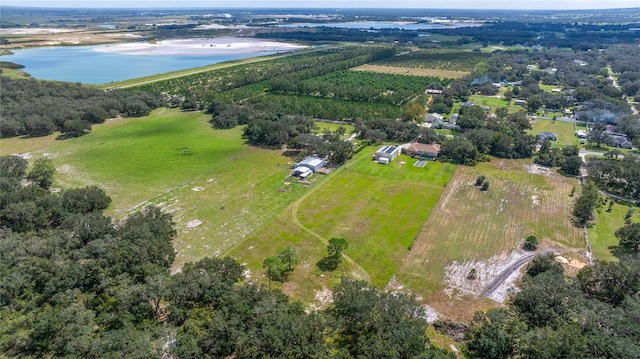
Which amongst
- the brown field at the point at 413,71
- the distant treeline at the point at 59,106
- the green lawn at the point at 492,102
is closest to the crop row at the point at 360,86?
the brown field at the point at 413,71

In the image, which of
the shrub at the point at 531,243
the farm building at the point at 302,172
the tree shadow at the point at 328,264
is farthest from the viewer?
the farm building at the point at 302,172

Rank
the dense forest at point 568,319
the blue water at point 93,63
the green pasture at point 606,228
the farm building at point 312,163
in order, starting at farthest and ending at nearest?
the blue water at point 93,63 < the farm building at point 312,163 < the green pasture at point 606,228 < the dense forest at point 568,319

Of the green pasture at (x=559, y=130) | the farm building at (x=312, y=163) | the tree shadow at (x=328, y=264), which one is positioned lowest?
the green pasture at (x=559, y=130)

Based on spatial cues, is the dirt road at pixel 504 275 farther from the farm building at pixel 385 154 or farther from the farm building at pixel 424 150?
the farm building at pixel 385 154

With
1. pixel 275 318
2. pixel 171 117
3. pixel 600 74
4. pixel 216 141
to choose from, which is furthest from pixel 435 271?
pixel 600 74

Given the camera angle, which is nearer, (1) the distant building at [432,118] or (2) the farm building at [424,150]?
(2) the farm building at [424,150]

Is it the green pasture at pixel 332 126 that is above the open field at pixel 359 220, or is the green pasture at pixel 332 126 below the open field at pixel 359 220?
below

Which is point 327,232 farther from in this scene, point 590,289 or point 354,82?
point 354,82
